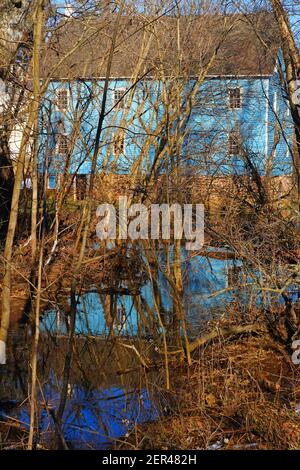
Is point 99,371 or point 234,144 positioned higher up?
point 234,144

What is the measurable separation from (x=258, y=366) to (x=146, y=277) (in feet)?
26.7

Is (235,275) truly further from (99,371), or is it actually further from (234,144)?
(234,144)

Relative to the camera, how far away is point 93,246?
1798 cm

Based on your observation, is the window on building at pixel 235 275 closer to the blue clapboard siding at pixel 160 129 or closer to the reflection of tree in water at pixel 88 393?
the reflection of tree in water at pixel 88 393

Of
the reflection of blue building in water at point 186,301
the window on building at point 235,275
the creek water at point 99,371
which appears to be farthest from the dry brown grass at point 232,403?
the reflection of blue building in water at point 186,301

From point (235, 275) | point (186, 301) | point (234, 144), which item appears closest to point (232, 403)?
point (235, 275)

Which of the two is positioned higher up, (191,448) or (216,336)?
(216,336)

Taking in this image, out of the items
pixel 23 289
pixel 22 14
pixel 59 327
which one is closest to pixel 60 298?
pixel 23 289

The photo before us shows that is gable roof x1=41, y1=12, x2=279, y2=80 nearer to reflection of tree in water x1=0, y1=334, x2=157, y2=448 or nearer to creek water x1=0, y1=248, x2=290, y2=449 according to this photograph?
creek water x1=0, y1=248, x2=290, y2=449

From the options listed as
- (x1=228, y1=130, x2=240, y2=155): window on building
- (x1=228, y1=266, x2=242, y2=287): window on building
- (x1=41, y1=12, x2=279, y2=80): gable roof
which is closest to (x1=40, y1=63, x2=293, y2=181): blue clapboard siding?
(x1=228, y1=130, x2=240, y2=155): window on building

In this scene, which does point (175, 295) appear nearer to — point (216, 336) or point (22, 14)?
point (216, 336)

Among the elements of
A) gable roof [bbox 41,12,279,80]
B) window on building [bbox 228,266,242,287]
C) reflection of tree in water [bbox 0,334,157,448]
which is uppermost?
gable roof [bbox 41,12,279,80]

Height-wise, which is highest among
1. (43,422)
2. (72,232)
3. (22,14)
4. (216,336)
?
(22,14)
